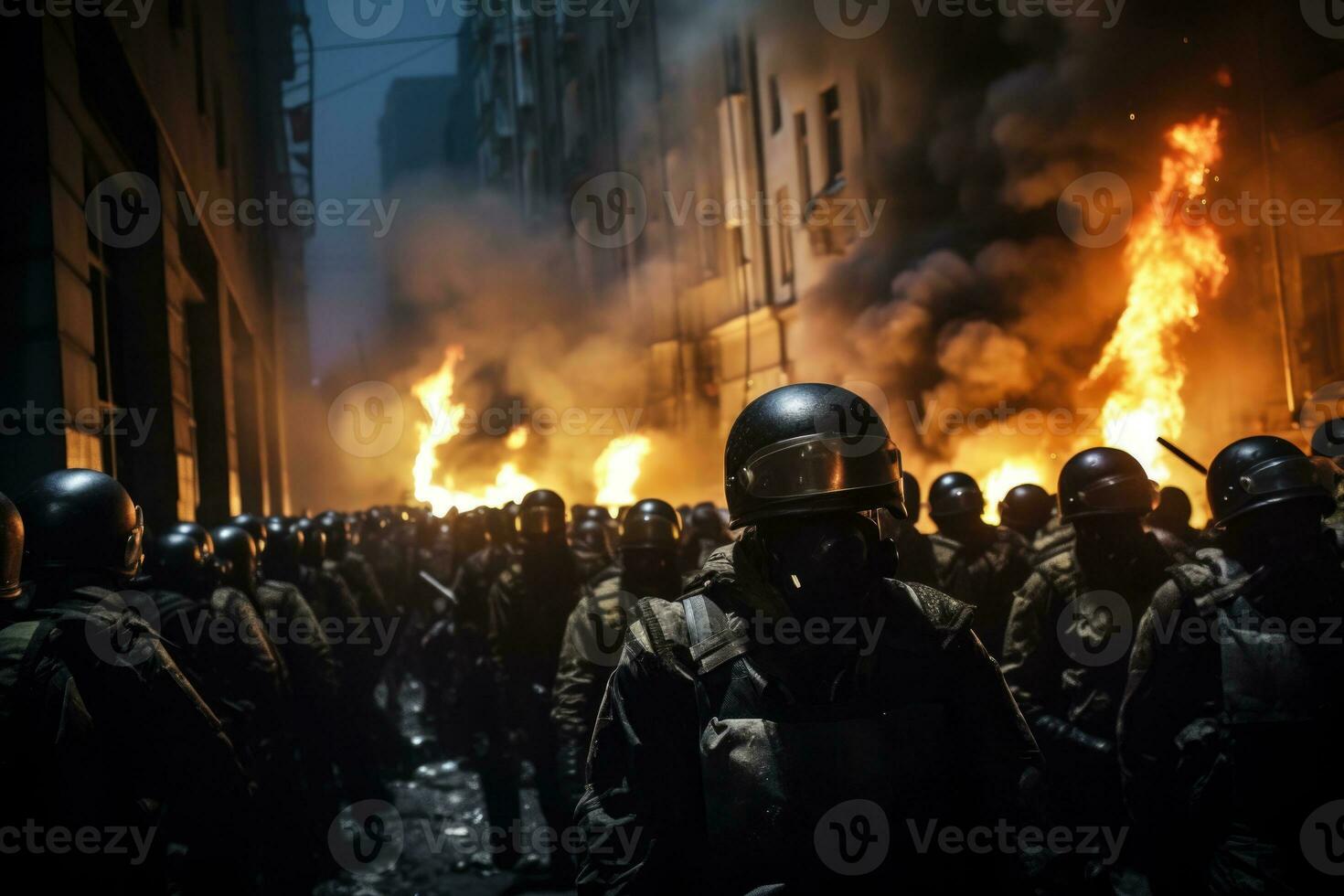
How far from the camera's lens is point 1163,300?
15188 millimetres

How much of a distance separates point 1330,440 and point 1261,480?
4.93 feet

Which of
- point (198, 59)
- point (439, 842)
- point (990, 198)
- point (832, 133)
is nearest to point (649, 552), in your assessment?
point (439, 842)

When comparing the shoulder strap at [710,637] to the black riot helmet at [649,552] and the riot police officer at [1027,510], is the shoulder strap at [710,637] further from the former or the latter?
the riot police officer at [1027,510]

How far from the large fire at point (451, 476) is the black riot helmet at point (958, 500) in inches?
871

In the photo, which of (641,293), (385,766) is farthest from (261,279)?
(385,766)

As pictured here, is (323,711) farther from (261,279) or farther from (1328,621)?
(261,279)

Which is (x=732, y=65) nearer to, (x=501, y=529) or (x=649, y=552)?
(x=501, y=529)

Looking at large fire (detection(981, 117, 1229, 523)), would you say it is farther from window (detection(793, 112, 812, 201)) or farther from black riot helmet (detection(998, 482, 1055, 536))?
window (detection(793, 112, 812, 201))

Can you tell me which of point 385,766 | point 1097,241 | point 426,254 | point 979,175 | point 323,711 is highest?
point 426,254

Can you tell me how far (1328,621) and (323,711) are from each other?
224 inches

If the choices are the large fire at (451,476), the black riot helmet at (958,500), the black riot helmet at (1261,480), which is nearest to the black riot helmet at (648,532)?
the black riot helmet at (958,500)

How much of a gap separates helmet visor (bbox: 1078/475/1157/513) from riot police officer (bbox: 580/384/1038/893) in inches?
108

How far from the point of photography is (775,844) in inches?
88.2

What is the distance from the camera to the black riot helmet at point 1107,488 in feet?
16.0
